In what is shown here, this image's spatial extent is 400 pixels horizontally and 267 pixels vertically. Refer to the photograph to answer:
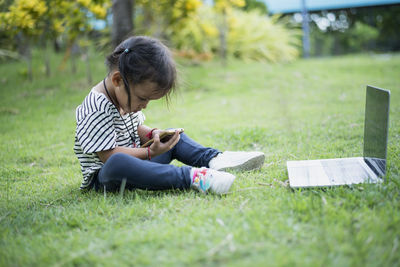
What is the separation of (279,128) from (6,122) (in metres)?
3.46

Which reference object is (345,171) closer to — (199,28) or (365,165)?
(365,165)

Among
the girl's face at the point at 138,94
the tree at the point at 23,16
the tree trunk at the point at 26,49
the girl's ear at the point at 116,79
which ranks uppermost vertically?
the tree at the point at 23,16

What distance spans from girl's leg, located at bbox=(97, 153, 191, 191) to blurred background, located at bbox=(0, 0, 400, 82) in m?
1.50

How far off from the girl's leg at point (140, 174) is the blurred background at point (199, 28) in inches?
58.9

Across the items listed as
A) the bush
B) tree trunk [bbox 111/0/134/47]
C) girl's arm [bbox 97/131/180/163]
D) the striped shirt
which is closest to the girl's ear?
the striped shirt

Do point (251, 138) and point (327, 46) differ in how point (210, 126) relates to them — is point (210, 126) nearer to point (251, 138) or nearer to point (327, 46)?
point (251, 138)

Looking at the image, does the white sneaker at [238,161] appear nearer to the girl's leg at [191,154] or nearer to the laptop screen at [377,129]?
the girl's leg at [191,154]

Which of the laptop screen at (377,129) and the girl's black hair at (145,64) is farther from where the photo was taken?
the girl's black hair at (145,64)

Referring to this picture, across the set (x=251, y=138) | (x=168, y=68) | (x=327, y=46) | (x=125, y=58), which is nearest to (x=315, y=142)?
(x=251, y=138)

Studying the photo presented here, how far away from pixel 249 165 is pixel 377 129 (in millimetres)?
834

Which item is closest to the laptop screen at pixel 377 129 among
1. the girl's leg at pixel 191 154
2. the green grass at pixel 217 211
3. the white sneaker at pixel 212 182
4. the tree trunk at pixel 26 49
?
the green grass at pixel 217 211

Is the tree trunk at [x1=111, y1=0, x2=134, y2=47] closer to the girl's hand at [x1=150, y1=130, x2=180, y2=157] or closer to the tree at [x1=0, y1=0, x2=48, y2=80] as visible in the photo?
the tree at [x1=0, y1=0, x2=48, y2=80]

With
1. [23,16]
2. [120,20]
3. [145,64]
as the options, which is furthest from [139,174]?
[23,16]

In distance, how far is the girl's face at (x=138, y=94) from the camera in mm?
1997
